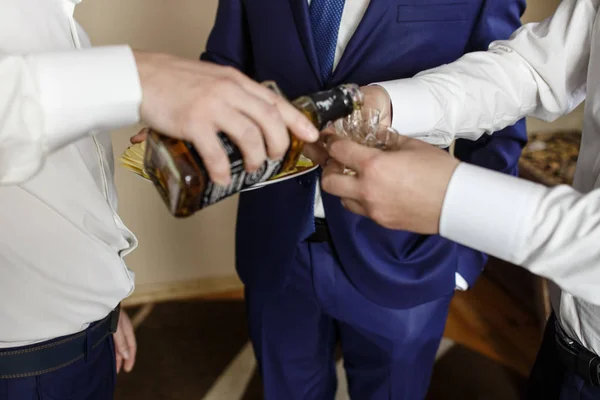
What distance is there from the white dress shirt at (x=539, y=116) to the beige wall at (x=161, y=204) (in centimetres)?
94

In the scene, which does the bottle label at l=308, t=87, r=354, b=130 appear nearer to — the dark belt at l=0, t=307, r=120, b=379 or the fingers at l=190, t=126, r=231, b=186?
the fingers at l=190, t=126, r=231, b=186

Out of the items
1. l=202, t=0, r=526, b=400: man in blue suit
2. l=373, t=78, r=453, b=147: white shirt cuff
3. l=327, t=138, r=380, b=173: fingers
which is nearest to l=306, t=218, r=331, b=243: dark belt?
l=202, t=0, r=526, b=400: man in blue suit

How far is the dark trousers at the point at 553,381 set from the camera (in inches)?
31.4

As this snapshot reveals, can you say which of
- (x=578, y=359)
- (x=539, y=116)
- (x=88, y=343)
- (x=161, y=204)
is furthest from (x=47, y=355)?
(x=161, y=204)

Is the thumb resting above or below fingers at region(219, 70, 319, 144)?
below

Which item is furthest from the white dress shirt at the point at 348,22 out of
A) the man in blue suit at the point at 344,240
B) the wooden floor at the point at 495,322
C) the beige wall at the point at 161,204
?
the wooden floor at the point at 495,322

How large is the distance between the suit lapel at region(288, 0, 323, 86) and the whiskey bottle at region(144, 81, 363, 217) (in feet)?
1.01

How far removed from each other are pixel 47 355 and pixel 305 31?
2.15 ft

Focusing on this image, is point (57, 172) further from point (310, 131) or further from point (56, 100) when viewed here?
point (310, 131)

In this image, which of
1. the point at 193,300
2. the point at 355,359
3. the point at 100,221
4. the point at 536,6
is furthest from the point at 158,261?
the point at 536,6

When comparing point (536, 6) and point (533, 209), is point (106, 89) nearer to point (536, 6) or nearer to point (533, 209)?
point (533, 209)

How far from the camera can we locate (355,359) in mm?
1169

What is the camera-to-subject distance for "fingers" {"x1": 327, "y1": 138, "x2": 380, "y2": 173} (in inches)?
25.5

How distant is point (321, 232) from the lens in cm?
102
